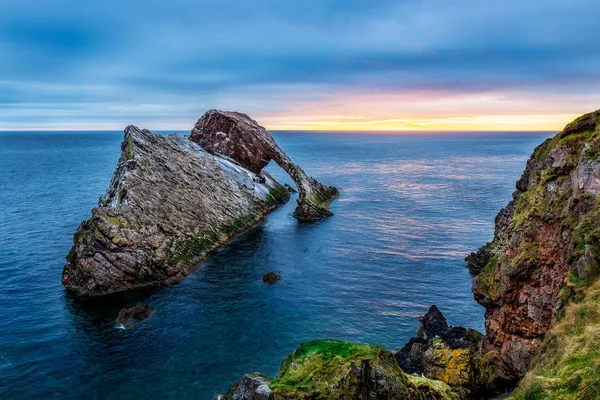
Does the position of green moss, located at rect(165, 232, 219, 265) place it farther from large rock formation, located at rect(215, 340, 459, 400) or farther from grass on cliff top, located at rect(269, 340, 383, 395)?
grass on cliff top, located at rect(269, 340, 383, 395)

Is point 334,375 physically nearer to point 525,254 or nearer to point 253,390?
point 253,390

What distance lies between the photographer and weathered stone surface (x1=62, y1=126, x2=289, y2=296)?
56.3m

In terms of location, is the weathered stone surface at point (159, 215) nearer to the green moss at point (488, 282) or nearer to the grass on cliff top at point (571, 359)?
the green moss at point (488, 282)

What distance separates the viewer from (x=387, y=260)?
6775cm

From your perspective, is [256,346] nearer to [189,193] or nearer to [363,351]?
[363,351]

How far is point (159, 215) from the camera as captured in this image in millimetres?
67312

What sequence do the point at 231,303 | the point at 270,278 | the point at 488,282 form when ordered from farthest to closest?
the point at 270,278
the point at 231,303
the point at 488,282

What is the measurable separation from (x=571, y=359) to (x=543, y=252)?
36.5 ft

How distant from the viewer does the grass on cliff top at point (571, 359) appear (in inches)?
681

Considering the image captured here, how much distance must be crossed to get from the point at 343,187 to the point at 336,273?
3013 inches

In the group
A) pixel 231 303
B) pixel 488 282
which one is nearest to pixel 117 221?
pixel 231 303

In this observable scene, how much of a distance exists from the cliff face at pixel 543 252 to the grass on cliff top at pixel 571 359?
201 centimetres

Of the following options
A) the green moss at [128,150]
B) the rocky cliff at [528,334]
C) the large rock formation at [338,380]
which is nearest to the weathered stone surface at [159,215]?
the green moss at [128,150]

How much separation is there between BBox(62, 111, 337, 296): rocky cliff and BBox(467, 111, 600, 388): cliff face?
42839 millimetres
